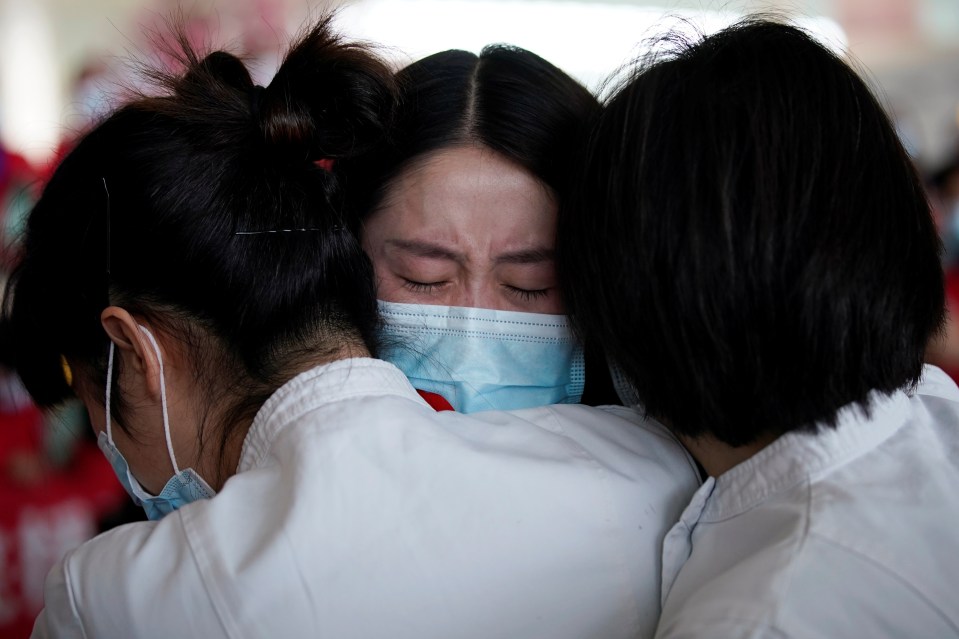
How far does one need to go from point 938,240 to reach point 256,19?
4345mm

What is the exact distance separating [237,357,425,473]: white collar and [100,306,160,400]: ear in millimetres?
189

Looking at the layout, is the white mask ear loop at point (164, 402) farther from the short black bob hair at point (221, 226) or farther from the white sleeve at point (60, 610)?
the white sleeve at point (60, 610)

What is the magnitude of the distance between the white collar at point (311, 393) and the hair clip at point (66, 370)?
402 mm

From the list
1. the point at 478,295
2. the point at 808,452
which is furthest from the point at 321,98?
the point at 808,452

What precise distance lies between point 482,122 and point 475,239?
0.22 m

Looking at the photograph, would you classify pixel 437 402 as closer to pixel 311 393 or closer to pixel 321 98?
pixel 311 393

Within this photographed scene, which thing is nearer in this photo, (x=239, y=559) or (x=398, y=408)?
(x=239, y=559)

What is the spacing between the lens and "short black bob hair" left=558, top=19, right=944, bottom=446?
970mm

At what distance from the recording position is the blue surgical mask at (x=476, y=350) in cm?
136

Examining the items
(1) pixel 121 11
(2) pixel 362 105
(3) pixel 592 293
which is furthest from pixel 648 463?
(1) pixel 121 11

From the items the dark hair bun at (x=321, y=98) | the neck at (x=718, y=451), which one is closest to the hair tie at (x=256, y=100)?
Answer: the dark hair bun at (x=321, y=98)

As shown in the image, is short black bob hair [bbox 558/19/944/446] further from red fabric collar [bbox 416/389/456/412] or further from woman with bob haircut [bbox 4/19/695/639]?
red fabric collar [bbox 416/389/456/412]

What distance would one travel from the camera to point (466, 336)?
1.38 metres

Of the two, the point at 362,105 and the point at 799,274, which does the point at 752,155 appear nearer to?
the point at 799,274
